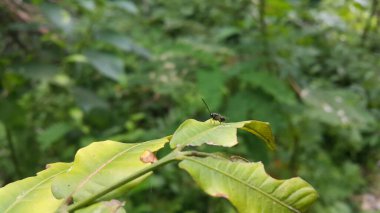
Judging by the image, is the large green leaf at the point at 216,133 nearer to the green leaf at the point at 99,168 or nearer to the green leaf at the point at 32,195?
the green leaf at the point at 99,168

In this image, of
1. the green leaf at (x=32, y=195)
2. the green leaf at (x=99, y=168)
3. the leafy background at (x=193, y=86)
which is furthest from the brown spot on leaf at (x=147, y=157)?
the leafy background at (x=193, y=86)

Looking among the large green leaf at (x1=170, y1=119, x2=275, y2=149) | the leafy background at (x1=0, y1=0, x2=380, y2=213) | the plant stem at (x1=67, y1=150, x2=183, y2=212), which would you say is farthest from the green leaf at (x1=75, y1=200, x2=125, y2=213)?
the leafy background at (x1=0, y1=0, x2=380, y2=213)

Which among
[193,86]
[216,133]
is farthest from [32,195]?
[193,86]

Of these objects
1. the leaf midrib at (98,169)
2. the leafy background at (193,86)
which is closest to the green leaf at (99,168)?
the leaf midrib at (98,169)

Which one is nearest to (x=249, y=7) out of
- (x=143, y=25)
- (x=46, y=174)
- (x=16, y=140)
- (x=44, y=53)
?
(x=143, y=25)

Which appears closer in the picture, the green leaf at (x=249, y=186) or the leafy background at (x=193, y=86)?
the green leaf at (x=249, y=186)

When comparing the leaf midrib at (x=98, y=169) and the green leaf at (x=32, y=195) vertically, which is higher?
the leaf midrib at (x=98, y=169)
